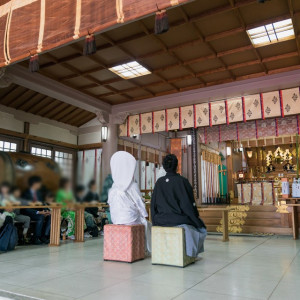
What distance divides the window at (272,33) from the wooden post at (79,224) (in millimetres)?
4832

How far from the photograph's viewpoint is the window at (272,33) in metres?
5.39

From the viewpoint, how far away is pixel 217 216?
8000 mm

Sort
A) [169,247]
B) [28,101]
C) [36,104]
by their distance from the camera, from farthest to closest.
A: [36,104]
[28,101]
[169,247]

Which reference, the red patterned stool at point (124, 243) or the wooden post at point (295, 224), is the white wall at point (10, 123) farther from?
the wooden post at point (295, 224)

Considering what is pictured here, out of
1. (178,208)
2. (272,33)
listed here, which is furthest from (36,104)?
(178,208)

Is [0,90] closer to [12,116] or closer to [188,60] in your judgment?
[12,116]

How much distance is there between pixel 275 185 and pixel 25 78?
29.8 ft

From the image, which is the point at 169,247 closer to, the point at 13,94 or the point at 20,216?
the point at 20,216

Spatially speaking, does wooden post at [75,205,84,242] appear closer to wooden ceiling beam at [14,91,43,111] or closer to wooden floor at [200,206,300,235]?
wooden floor at [200,206,300,235]

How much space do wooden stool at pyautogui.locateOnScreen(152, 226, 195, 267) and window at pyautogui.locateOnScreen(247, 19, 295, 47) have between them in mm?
4028

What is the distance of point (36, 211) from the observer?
5941 millimetres

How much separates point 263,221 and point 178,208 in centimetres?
443

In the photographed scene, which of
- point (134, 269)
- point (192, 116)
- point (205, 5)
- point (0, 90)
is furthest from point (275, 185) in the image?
point (0, 90)

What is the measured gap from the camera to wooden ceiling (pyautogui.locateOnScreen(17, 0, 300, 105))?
504cm
